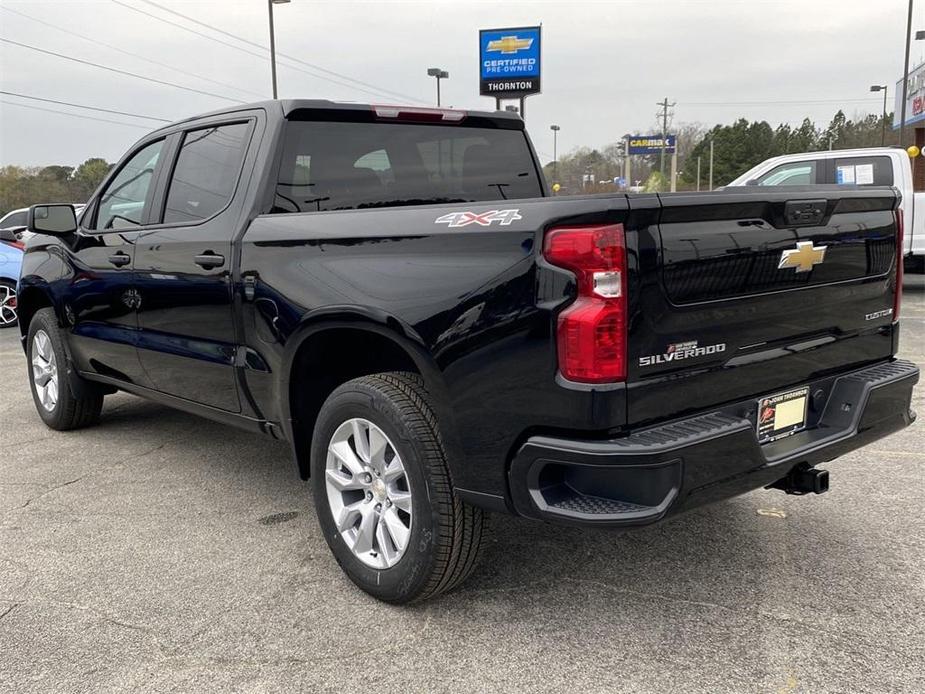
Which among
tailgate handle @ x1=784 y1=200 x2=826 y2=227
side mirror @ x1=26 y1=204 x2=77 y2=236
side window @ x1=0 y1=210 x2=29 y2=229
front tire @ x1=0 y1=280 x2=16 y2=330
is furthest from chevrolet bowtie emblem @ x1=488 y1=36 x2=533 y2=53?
tailgate handle @ x1=784 y1=200 x2=826 y2=227

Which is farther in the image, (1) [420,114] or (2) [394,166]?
(1) [420,114]

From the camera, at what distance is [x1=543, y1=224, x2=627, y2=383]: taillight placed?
2.27 metres

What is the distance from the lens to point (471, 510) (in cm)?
273

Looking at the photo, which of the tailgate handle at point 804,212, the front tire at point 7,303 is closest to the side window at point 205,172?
the tailgate handle at point 804,212

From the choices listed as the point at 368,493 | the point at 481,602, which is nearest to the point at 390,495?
the point at 368,493

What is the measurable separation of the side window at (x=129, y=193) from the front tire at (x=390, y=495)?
201 centimetres

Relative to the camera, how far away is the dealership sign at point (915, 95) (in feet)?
98.3

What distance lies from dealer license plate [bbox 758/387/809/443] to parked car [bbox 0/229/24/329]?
10.9 meters

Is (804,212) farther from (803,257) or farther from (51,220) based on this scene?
(51,220)

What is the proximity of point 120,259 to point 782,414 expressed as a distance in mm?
3347

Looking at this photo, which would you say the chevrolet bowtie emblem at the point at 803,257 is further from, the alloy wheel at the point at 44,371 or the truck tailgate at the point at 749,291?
the alloy wheel at the point at 44,371

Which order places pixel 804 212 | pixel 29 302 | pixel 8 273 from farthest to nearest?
pixel 8 273
pixel 29 302
pixel 804 212

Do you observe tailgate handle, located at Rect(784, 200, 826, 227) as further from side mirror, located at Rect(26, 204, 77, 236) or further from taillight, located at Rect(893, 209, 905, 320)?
side mirror, located at Rect(26, 204, 77, 236)

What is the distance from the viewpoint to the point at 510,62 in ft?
91.5
